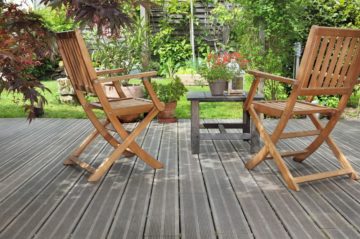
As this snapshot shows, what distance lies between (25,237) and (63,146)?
2.04 metres

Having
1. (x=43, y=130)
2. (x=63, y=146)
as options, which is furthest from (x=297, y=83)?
(x=43, y=130)

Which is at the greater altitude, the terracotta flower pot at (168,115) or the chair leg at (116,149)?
the chair leg at (116,149)

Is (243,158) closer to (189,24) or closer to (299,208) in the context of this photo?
(299,208)

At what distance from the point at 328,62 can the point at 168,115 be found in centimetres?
283

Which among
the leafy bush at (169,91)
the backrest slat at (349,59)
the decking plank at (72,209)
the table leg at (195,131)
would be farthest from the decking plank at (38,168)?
the backrest slat at (349,59)

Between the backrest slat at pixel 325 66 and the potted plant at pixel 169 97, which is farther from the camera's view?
the potted plant at pixel 169 97

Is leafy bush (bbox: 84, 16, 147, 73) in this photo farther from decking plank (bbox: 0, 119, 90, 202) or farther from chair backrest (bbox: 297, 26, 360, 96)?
chair backrest (bbox: 297, 26, 360, 96)

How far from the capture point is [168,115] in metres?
5.35

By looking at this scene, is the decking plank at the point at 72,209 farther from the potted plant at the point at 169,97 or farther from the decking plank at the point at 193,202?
the potted plant at the point at 169,97

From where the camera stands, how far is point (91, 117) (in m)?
3.12

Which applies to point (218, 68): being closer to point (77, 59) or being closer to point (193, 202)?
point (77, 59)

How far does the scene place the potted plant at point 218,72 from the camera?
3.72 metres

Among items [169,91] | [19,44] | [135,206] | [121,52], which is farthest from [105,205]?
[121,52]

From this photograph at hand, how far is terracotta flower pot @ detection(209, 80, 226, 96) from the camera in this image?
12.2 feet
